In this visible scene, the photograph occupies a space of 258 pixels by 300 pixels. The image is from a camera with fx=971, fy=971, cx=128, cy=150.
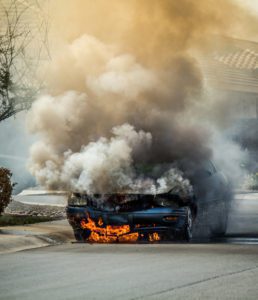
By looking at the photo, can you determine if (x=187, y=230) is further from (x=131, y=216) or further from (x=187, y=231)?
(x=131, y=216)

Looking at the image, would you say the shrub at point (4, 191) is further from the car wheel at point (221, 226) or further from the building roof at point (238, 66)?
the building roof at point (238, 66)

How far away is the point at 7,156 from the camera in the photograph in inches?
1313

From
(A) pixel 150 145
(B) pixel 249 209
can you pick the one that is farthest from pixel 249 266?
(B) pixel 249 209

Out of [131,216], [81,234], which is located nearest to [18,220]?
[81,234]

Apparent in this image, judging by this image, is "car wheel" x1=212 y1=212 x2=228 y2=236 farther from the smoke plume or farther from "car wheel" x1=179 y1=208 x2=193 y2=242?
"car wheel" x1=179 y1=208 x2=193 y2=242

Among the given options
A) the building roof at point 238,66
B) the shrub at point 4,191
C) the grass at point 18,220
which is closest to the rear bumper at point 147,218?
the shrub at point 4,191

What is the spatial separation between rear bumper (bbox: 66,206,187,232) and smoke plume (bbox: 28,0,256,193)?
48 cm

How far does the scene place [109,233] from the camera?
53.3 ft

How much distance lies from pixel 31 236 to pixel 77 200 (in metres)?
1.37

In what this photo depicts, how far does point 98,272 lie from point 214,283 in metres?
1.76

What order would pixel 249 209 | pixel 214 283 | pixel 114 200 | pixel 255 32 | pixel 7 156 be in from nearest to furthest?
pixel 214 283 < pixel 114 200 < pixel 255 32 < pixel 249 209 < pixel 7 156

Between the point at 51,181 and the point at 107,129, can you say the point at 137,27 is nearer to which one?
the point at 107,129

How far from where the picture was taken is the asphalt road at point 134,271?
10070 mm

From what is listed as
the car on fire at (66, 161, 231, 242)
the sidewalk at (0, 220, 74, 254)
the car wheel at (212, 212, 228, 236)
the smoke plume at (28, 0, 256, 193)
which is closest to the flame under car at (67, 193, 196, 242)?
the car on fire at (66, 161, 231, 242)
